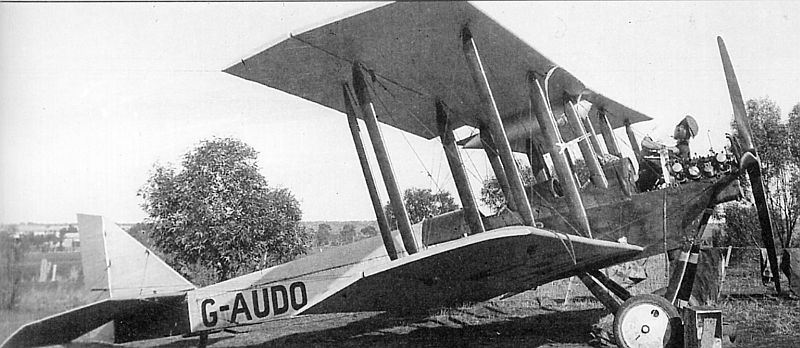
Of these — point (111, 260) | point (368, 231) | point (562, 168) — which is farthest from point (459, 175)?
point (368, 231)

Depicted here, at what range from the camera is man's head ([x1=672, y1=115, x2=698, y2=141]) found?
347 centimetres

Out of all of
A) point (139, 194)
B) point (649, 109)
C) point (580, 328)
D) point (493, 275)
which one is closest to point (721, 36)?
point (649, 109)

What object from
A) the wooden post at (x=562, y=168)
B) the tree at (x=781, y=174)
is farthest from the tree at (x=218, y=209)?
the tree at (x=781, y=174)

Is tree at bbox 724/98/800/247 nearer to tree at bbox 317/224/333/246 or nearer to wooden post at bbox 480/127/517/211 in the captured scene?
wooden post at bbox 480/127/517/211

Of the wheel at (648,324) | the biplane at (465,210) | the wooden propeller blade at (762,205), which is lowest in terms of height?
the wheel at (648,324)

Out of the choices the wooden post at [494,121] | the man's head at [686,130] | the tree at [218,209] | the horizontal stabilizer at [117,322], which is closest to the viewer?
→ the wooden post at [494,121]

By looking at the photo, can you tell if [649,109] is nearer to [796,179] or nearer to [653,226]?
[653,226]

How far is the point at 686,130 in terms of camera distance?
346cm

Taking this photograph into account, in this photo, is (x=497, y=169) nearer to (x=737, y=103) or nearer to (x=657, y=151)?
(x=657, y=151)

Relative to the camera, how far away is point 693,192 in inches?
138

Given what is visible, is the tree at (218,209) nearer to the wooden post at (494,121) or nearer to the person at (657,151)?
the wooden post at (494,121)

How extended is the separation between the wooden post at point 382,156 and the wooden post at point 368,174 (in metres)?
0.27

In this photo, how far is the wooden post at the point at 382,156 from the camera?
3.56 metres

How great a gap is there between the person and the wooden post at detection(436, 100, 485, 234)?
3.83 feet
